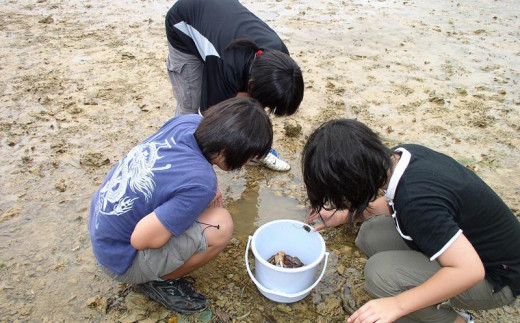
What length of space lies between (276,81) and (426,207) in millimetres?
999

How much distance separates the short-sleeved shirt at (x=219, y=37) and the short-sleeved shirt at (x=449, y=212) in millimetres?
1072

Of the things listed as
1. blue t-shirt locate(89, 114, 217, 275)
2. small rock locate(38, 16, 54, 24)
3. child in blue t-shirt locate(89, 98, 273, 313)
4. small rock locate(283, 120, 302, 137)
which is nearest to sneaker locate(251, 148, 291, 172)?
small rock locate(283, 120, 302, 137)

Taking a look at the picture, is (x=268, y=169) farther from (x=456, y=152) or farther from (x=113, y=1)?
(x=113, y=1)

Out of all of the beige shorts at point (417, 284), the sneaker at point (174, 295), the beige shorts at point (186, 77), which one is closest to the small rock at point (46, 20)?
the beige shorts at point (186, 77)

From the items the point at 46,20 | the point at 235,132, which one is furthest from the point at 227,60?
the point at 46,20

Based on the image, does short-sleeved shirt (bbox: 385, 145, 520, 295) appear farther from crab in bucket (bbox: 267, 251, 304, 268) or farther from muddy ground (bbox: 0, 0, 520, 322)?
crab in bucket (bbox: 267, 251, 304, 268)

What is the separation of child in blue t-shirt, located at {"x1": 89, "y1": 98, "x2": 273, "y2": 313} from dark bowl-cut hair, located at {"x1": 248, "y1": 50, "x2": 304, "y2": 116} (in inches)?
15.2

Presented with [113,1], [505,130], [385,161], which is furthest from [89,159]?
[113,1]

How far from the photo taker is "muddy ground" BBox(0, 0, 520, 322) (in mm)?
2023

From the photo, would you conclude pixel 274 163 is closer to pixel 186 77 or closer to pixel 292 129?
pixel 292 129

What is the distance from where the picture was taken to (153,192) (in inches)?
60.8

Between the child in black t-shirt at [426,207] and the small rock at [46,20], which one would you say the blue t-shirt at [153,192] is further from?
the small rock at [46,20]

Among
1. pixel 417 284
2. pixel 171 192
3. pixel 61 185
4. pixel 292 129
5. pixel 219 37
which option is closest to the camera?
pixel 171 192

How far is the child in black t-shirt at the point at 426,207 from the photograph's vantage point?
140cm
